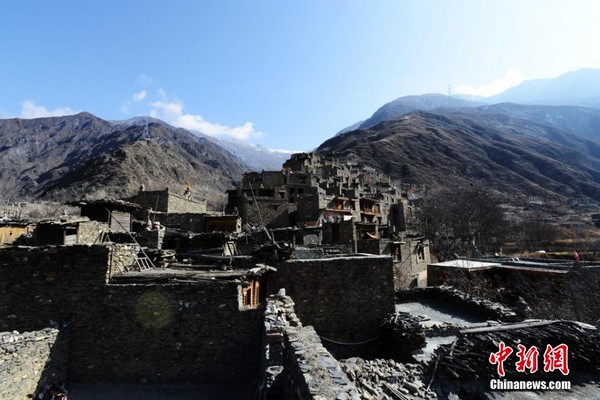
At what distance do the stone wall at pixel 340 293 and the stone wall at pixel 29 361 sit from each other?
675 centimetres

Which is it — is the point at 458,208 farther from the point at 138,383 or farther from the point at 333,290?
the point at 138,383

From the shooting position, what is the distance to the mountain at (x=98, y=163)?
3196 inches

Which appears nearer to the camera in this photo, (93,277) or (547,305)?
(93,277)

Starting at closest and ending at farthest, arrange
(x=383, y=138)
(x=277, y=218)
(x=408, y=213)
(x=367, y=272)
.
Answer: (x=367, y=272) < (x=277, y=218) < (x=408, y=213) < (x=383, y=138)

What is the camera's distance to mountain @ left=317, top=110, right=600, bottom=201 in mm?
110062

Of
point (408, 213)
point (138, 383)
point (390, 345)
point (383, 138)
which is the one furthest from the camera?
point (383, 138)

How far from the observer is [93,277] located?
367 inches

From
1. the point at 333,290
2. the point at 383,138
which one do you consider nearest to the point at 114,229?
the point at 333,290

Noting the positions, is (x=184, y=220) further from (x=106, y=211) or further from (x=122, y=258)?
(x=122, y=258)

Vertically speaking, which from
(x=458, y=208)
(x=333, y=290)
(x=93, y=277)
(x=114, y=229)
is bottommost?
(x=333, y=290)

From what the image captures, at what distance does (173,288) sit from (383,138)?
481ft

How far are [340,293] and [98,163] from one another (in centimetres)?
9914

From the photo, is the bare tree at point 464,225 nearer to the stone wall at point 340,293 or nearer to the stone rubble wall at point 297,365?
the stone wall at point 340,293

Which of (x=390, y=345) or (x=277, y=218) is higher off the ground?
(x=277, y=218)
